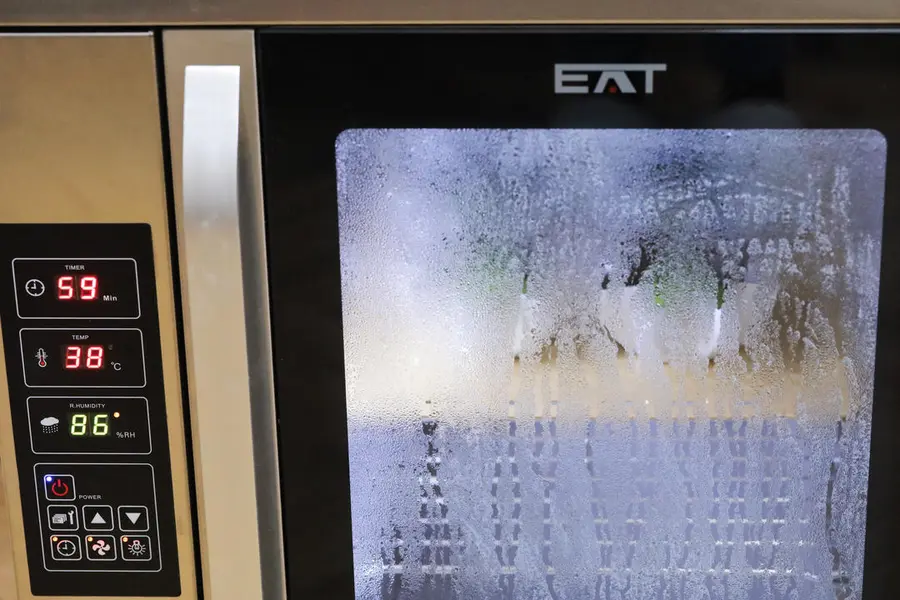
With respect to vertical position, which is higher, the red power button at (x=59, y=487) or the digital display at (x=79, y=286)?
the digital display at (x=79, y=286)

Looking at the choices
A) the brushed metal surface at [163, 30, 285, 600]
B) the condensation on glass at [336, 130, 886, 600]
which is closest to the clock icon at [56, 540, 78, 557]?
the brushed metal surface at [163, 30, 285, 600]

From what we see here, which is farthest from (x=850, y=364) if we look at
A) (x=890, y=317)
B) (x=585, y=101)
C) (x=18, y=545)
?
(x=18, y=545)

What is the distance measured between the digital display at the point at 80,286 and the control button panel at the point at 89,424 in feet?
0.24

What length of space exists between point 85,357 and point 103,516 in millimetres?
135

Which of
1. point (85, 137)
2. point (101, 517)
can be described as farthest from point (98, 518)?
point (85, 137)

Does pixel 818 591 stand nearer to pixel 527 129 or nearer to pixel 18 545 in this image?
pixel 527 129

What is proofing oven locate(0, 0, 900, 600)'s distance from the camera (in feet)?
2.16

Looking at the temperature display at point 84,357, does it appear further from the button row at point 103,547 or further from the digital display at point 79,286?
the button row at point 103,547

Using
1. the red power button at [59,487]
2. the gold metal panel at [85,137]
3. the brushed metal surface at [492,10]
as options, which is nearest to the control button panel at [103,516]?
the red power button at [59,487]

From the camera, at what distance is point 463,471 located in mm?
760

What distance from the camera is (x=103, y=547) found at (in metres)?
0.73

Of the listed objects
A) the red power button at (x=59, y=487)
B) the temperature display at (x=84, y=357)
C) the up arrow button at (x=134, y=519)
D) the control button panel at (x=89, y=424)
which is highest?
the temperature display at (x=84, y=357)

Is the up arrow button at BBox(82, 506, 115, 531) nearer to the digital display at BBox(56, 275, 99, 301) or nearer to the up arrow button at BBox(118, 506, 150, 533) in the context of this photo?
the up arrow button at BBox(118, 506, 150, 533)

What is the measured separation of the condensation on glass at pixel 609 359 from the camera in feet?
2.31
